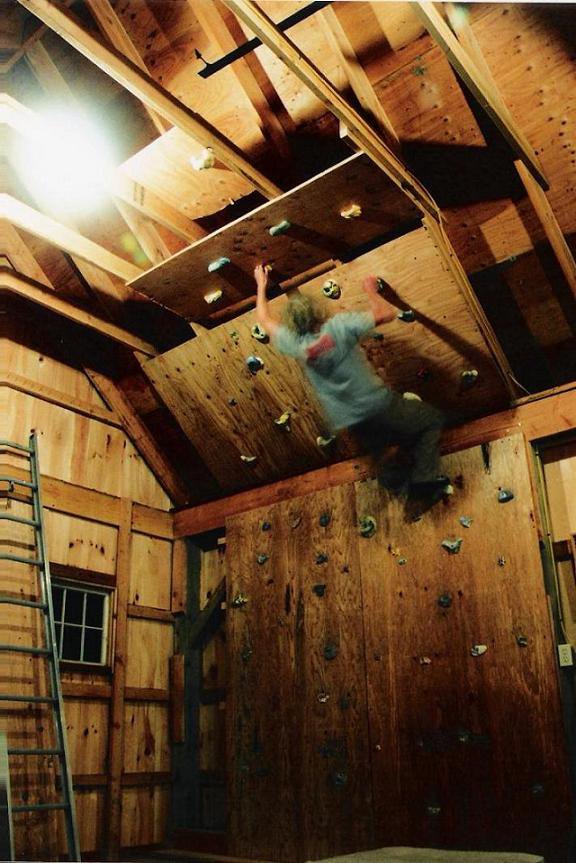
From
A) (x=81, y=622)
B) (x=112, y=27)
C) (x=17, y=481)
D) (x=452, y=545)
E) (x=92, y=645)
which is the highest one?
(x=112, y=27)

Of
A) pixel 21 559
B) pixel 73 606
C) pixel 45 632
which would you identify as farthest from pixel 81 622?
pixel 21 559

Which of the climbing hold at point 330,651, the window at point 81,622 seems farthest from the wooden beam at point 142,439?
→ the climbing hold at point 330,651

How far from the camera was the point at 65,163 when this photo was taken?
411 cm

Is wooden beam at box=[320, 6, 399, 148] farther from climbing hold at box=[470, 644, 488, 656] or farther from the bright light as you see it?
climbing hold at box=[470, 644, 488, 656]

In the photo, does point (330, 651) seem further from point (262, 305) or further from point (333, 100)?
point (333, 100)

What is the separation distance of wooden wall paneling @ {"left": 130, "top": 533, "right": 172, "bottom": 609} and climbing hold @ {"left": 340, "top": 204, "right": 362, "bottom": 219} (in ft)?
9.96

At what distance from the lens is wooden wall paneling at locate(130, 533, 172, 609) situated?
565cm

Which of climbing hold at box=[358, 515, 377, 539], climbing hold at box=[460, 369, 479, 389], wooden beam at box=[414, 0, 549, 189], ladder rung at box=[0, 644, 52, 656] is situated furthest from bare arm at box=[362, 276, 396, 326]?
ladder rung at box=[0, 644, 52, 656]

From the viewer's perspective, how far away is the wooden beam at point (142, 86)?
3018 millimetres

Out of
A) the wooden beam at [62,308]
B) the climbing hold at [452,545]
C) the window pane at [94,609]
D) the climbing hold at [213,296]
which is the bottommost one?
the window pane at [94,609]

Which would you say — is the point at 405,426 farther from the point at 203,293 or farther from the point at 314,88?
the point at 314,88

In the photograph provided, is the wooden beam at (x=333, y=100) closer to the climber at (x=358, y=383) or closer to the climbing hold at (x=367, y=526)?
the climber at (x=358, y=383)

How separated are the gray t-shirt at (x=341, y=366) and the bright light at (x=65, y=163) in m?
1.42

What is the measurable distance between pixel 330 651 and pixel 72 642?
1.84 m
